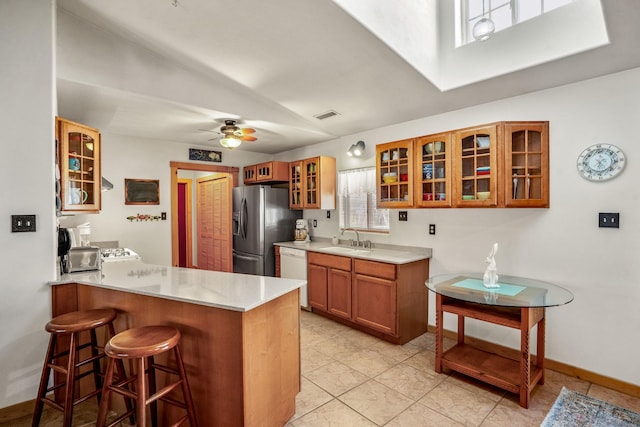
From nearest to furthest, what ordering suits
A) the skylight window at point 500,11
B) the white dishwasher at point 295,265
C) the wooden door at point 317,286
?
1. the skylight window at point 500,11
2. the wooden door at point 317,286
3. the white dishwasher at point 295,265

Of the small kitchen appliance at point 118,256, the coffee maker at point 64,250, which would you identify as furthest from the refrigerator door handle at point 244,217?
the coffee maker at point 64,250

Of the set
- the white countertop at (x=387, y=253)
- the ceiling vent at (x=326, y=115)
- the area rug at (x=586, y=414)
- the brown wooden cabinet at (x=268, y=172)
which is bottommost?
the area rug at (x=586, y=414)

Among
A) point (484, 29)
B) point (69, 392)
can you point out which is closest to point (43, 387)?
point (69, 392)

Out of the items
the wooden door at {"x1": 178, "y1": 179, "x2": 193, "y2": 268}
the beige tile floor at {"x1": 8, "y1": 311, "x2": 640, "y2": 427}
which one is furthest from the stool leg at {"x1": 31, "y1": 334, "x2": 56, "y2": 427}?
the wooden door at {"x1": 178, "y1": 179, "x2": 193, "y2": 268}

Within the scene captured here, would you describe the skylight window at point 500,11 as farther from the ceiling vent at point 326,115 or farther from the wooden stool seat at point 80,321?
the wooden stool seat at point 80,321

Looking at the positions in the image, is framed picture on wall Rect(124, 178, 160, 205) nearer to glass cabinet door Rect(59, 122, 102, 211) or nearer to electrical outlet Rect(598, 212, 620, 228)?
glass cabinet door Rect(59, 122, 102, 211)

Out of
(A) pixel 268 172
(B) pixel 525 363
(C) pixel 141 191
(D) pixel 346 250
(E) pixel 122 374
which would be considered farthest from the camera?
(A) pixel 268 172

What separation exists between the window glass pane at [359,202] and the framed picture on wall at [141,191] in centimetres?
256

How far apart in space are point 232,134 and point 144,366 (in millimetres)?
2380

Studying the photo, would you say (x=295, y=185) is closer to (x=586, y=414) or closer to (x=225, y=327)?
(x=225, y=327)

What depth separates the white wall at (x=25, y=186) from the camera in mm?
1991

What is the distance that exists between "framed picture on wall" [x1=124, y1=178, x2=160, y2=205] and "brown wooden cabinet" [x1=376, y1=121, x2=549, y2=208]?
3.37 meters

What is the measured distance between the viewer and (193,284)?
2.03m

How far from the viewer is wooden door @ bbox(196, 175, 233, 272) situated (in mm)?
5566
